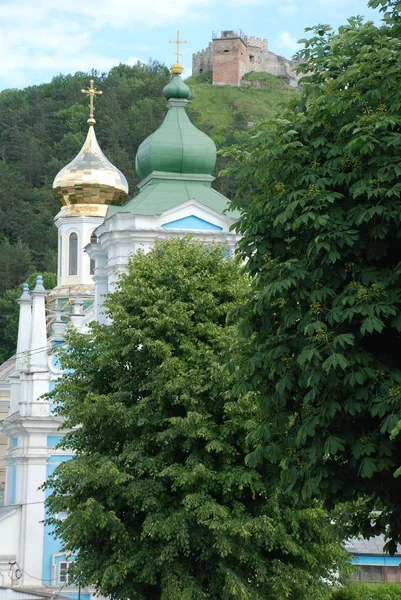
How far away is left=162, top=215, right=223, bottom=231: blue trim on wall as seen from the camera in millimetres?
25125

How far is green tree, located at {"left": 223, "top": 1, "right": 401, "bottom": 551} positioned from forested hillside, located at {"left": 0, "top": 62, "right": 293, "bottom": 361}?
180 feet

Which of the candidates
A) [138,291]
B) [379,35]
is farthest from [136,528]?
[379,35]

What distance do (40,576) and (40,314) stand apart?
603 centimetres

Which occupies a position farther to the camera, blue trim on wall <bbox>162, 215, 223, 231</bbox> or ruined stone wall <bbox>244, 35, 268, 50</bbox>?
ruined stone wall <bbox>244, 35, 268, 50</bbox>

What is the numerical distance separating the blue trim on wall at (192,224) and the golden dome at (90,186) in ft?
41.7

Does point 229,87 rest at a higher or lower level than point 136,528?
higher

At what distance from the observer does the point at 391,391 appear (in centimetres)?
1039

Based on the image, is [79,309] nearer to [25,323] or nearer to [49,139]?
[25,323]

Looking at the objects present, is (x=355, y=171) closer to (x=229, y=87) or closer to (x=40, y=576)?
(x=40, y=576)

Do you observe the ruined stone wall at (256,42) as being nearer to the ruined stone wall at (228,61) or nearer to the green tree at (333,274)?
the ruined stone wall at (228,61)

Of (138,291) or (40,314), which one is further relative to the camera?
(40,314)

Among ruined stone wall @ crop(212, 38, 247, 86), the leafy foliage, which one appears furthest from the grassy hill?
the leafy foliage

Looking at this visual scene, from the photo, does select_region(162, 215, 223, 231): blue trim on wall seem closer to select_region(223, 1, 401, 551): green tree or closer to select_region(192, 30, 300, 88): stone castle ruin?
select_region(223, 1, 401, 551): green tree

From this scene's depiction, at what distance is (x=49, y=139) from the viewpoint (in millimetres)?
86250
